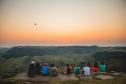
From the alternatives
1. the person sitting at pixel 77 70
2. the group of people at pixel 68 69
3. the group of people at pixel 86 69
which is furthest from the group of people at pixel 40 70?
the person sitting at pixel 77 70

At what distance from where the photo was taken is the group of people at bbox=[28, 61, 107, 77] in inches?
148

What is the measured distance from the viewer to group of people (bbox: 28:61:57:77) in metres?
3.76

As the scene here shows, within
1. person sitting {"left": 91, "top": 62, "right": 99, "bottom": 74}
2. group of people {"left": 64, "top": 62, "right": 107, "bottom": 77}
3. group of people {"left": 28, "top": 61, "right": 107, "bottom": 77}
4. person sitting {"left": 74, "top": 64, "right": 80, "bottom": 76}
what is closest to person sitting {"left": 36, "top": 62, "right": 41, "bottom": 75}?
group of people {"left": 28, "top": 61, "right": 107, "bottom": 77}

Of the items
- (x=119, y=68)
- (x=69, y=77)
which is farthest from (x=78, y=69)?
(x=119, y=68)

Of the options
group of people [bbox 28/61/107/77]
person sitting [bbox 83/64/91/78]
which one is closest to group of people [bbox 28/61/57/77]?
group of people [bbox 28/61/107/77]

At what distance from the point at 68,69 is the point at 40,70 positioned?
1.49 ft

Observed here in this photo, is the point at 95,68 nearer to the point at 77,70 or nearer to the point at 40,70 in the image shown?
the point at 77,70

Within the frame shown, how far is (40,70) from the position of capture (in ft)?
12.4

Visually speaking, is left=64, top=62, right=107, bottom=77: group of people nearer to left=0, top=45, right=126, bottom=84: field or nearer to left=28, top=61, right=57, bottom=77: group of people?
left=0, top=45, right=126, bottom=84: field

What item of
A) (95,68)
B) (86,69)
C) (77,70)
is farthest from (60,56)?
(95,68)

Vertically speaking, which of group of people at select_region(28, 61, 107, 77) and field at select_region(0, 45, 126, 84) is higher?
field at select_region(0, 45, 126, 84)

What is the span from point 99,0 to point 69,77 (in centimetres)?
140

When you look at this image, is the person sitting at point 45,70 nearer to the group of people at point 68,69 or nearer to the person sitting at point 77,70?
the group of people at point 68,69

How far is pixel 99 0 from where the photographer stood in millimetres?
3994
